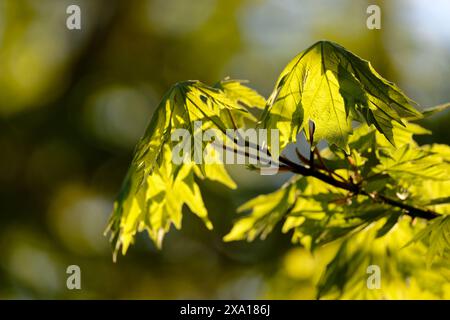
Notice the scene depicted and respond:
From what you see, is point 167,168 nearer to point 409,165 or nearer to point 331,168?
point 331,168

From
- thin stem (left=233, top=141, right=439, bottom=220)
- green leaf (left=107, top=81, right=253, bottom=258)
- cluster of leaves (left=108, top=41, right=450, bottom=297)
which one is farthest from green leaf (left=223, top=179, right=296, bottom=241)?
thin stem (left=233, top=141, right=439, bottom=220)

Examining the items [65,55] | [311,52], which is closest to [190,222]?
[65,55]

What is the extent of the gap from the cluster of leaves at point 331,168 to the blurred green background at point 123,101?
2920mm

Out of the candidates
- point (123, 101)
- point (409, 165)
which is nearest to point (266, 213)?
A: point (409, 165)

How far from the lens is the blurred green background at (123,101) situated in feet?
16.2

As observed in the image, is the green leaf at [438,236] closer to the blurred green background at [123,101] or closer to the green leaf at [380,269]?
the green leaf at [380,269]

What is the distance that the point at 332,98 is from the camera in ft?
3.55

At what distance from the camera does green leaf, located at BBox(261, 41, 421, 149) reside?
3.47 feet

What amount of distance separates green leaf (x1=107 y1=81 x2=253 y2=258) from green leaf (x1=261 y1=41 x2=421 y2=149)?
0.10 m

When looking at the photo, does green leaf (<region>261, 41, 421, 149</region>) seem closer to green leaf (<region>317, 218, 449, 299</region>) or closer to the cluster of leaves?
the cluster of leaves

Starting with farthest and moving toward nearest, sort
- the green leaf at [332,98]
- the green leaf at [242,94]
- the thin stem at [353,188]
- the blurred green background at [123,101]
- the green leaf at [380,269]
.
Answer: the blurred green background at [123,101] → the green leaf at [380,269] → the green leaf at [242,94] → the thin stem at [353,188] → the green leaf at [332,98]

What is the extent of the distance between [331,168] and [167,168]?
13.0 inches

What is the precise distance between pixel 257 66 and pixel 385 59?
109cm

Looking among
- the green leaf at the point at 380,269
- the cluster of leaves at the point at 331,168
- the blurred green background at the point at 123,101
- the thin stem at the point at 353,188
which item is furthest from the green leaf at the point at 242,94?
the blurred green background at the point at 123,101
